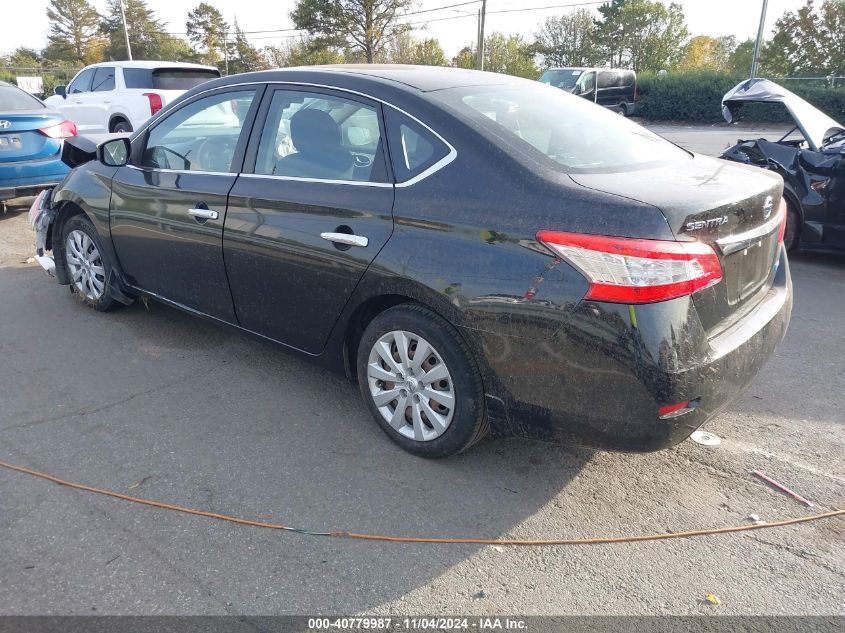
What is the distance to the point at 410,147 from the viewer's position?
3119 millimetres

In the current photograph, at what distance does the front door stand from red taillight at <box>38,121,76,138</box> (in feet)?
16.0

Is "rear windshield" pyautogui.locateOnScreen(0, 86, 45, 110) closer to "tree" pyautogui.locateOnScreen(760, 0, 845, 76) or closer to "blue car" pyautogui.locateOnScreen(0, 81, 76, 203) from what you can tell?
"blue car" pyautogui.locateOnScreen(0, 81, 76, 203)

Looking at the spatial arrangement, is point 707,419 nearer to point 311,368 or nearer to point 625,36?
point 311,368

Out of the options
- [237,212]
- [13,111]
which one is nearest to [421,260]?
[237,212]

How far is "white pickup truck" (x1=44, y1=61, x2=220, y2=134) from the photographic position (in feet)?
43.6

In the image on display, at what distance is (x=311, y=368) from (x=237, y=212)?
1.10 m

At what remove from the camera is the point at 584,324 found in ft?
8.36

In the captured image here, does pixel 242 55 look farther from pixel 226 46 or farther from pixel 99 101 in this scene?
pixel 99 101

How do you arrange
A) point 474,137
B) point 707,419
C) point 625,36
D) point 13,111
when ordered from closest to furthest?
point 707,419, point 474,137, point 13,111, point 625,36

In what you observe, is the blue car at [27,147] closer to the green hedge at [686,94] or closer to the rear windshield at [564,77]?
the rear windshield at [564,77]

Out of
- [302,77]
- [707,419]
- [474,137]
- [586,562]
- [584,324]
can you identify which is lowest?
[586,562]

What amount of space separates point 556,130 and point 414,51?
43.3m

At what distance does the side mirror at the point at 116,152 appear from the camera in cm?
455

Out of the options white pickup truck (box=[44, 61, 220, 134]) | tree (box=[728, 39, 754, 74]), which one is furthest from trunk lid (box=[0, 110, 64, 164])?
tree (box=[728, 39, 754, 74])
